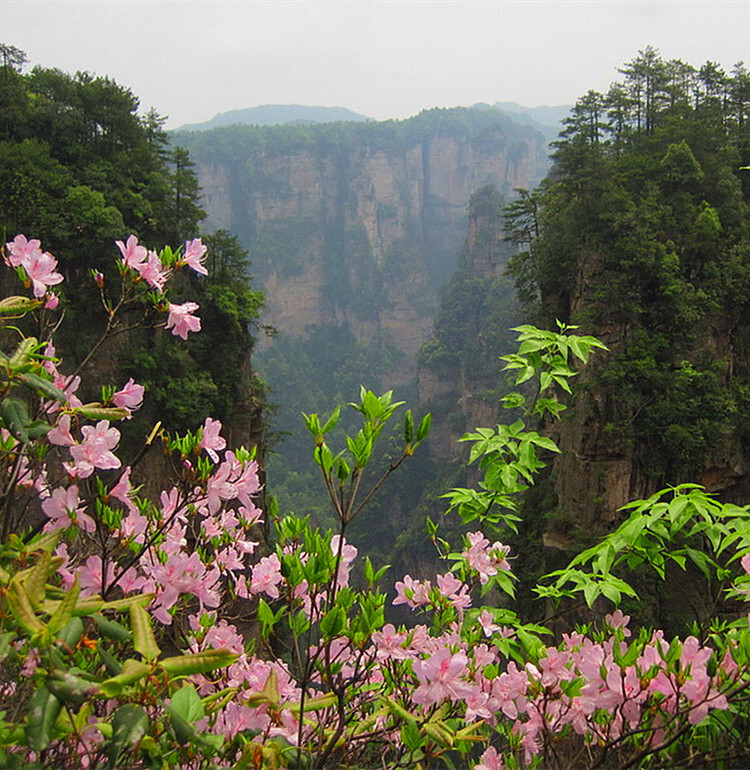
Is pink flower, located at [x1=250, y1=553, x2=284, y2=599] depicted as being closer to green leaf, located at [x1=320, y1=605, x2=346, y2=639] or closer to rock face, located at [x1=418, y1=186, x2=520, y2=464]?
green leaf, located at [x1=320, y1=605, x2=346, y2=639]

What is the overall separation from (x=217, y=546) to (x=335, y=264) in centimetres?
6935

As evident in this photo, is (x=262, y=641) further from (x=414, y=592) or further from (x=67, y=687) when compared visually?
(x=67, y=687)

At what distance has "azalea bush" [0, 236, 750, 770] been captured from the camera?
3.07ft

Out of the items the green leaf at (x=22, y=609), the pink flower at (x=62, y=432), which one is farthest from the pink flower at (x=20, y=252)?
the green leaf at (x=22, y=609)

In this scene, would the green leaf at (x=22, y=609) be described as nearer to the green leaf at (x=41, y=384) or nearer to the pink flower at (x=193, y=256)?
the green leaf at (x=41, y=384)

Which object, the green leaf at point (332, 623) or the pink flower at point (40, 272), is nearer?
the green leaf at point (332, 623)

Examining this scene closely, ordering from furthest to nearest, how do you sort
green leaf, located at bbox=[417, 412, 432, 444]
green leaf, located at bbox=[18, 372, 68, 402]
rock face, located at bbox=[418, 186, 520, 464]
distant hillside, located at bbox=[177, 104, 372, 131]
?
1. distant hillside, located at bbox=[177, 104, 372, 131]
2. rock face, located at bbox=[418, 186, 520, 464]
3. green leaf, located at bbox=[417, 412, 432, 444]
4. green leaf, located at bbox=[18, 372, 68, 402]

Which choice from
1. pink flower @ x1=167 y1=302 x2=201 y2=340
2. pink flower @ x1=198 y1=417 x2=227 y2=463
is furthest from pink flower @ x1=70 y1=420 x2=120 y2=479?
pink flower @ x1=167 y1=302 x2=201 y2=340

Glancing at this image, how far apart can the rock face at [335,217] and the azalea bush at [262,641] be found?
62.5 meters

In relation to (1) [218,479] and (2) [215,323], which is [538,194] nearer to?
(2) [215,323]

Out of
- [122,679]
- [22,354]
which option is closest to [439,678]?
[122,679]

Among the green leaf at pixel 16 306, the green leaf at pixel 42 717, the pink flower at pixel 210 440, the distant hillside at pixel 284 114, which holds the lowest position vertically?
the green leaf at pixel 42 717

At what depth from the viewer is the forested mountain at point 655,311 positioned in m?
12.0

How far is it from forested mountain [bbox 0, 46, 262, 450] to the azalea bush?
11213mm
